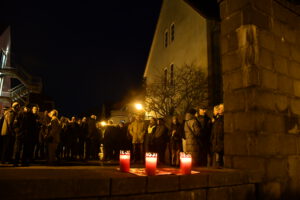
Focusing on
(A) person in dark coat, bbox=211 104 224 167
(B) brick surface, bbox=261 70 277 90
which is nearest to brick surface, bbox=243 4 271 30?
(B) brick surface, bbox=261 70 277 90

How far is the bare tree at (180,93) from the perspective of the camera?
19.1m

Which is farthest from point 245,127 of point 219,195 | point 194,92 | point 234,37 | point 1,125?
point 194,92

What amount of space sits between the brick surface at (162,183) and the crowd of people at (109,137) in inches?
140

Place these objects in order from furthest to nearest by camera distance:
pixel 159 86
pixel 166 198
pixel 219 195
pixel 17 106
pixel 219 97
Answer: pixel 159 86 < pixel 219 97 < pixel 17 106 < pixel 219 195 < pixel 166 198

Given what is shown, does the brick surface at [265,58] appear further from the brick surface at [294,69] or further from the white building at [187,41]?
the white building at [187,41]

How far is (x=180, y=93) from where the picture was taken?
66.0 ft

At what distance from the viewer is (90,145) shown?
1266 centimetres

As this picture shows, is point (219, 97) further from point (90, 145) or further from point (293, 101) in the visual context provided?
point (293, 101)

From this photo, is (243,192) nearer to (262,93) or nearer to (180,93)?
(262,93)

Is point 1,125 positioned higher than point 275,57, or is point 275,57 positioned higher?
point 275,57

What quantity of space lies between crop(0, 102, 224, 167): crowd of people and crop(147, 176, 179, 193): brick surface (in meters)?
3.57

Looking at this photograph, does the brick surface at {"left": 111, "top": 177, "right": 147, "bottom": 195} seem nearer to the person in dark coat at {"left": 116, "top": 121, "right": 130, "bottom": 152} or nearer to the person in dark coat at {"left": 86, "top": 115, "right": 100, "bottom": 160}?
the person in dark coat at {"left": 116, "top": 121, "right": 130, "bottom": 152}

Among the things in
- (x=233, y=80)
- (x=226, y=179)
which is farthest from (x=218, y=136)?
(x=226, y=179)

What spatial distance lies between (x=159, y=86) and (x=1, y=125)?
13855mm
